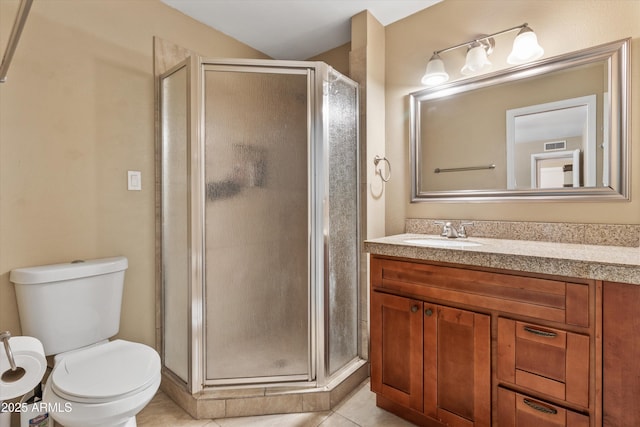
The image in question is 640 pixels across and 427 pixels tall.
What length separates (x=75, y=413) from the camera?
3.74ft

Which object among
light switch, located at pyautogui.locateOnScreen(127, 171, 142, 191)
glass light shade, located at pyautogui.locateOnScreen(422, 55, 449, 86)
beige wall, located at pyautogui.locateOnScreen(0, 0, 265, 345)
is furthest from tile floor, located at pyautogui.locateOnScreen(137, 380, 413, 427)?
glass light shade, located at pyautogui.locateOnScreen(422, 55, 449, 86)

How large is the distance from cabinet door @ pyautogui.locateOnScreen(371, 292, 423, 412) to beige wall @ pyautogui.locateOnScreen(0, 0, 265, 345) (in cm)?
141

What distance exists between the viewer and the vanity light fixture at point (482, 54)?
1635mm

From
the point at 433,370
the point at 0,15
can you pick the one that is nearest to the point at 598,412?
the point at 433,370

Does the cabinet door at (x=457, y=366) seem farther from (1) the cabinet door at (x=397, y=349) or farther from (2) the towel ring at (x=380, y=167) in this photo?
(2) the towel ring at (x=380, y=167)

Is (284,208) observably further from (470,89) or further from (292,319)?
(470,89)

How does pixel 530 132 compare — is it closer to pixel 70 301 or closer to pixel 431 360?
pixel 431 360

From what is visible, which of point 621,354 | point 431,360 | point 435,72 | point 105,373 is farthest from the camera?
point 435,72

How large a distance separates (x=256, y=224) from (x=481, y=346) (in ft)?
4.08

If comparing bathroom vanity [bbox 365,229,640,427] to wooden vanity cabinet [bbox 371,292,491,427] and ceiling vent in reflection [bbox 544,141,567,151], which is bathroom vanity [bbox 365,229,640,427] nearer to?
wooden vanity cabinet [bbox 371,292,491,427]

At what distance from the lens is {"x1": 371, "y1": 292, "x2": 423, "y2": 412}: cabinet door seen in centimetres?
151

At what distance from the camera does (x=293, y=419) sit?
1.66 m

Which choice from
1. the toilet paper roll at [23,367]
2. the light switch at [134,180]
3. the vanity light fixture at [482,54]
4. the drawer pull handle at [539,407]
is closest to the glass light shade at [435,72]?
the vanity light fixture at [482,54]

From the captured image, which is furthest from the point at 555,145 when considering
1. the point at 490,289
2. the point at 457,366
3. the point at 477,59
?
the point at 457,366
